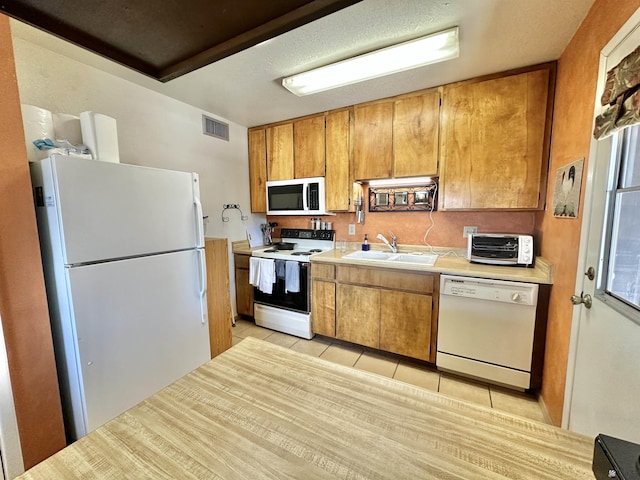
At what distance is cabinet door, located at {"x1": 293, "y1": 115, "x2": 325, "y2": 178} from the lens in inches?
109

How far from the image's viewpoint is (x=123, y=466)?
1.70 ft

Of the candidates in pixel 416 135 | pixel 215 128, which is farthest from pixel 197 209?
pixel 416 135

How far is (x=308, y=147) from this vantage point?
2832 mm

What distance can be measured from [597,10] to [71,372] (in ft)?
10.7

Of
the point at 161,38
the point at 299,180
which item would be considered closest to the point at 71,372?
the point at 161,38

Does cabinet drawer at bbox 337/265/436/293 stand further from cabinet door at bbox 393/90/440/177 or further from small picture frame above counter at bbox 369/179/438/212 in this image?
cabinet door at bbox 393/90/440/177

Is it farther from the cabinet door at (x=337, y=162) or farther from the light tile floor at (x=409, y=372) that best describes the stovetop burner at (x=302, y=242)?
the light tile floor at (x=409, y=372)

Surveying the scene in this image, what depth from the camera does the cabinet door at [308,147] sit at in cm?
277

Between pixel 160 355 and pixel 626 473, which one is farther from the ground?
pixel 626 473

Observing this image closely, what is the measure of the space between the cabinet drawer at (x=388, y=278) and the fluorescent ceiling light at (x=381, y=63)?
1533 mm

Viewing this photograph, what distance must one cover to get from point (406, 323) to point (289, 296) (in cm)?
123

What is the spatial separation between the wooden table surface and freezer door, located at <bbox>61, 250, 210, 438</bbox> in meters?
1.02

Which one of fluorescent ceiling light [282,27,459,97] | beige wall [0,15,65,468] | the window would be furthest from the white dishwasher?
beige wall [0,15,65,468]

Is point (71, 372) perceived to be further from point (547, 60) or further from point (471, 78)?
point (547, 60)
